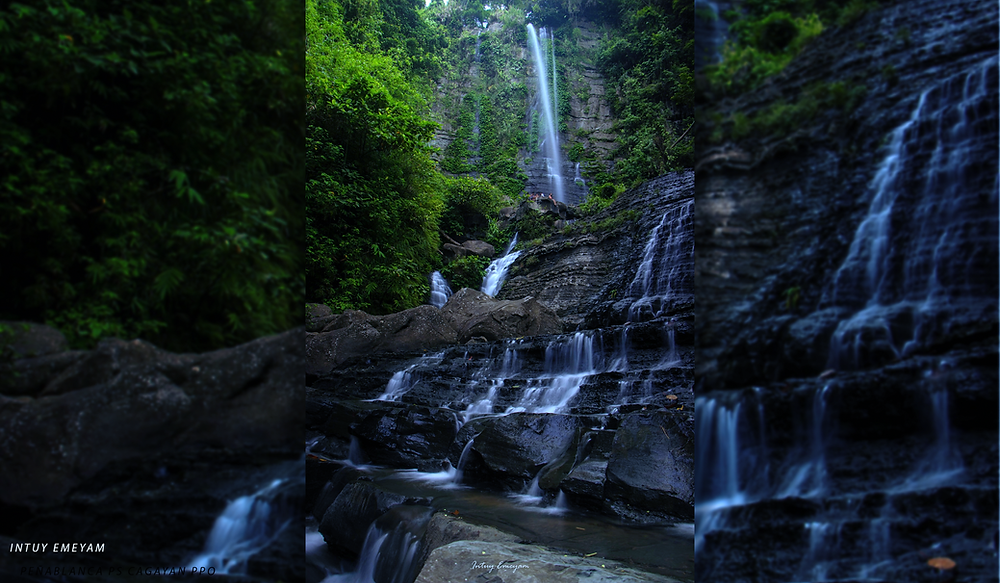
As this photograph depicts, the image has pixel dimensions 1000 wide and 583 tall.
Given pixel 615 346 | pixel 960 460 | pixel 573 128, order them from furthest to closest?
1. pixel 573 128
2. pixel 615 346
3. pixel 960 460

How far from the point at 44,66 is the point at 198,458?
47.9 inches

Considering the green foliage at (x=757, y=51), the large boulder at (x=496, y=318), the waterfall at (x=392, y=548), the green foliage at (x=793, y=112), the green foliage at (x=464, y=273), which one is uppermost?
the green foliage at (x=464, y=273)

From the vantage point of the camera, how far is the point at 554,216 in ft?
54.0

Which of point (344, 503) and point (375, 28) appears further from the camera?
point (375, 28)

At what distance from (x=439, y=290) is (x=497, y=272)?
1.90 m

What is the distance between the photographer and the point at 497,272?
14.8 meters

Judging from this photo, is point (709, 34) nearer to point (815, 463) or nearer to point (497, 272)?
point (815, 463)

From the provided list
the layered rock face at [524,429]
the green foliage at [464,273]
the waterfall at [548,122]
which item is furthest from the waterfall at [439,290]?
the waterfall at [548,122]

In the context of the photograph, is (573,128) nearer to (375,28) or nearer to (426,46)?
(426,46)

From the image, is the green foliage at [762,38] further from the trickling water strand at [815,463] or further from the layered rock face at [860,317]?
the trickling water strand at [815,463]

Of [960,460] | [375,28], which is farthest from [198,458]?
[375,28]

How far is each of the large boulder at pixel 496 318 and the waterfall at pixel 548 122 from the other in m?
8.67

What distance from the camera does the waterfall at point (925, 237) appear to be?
132 centimetres

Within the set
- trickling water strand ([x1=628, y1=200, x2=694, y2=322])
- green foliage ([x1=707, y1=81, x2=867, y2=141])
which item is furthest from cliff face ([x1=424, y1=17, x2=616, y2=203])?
green foliage ([x1=707, y1=81, x2=867, y2=141])
